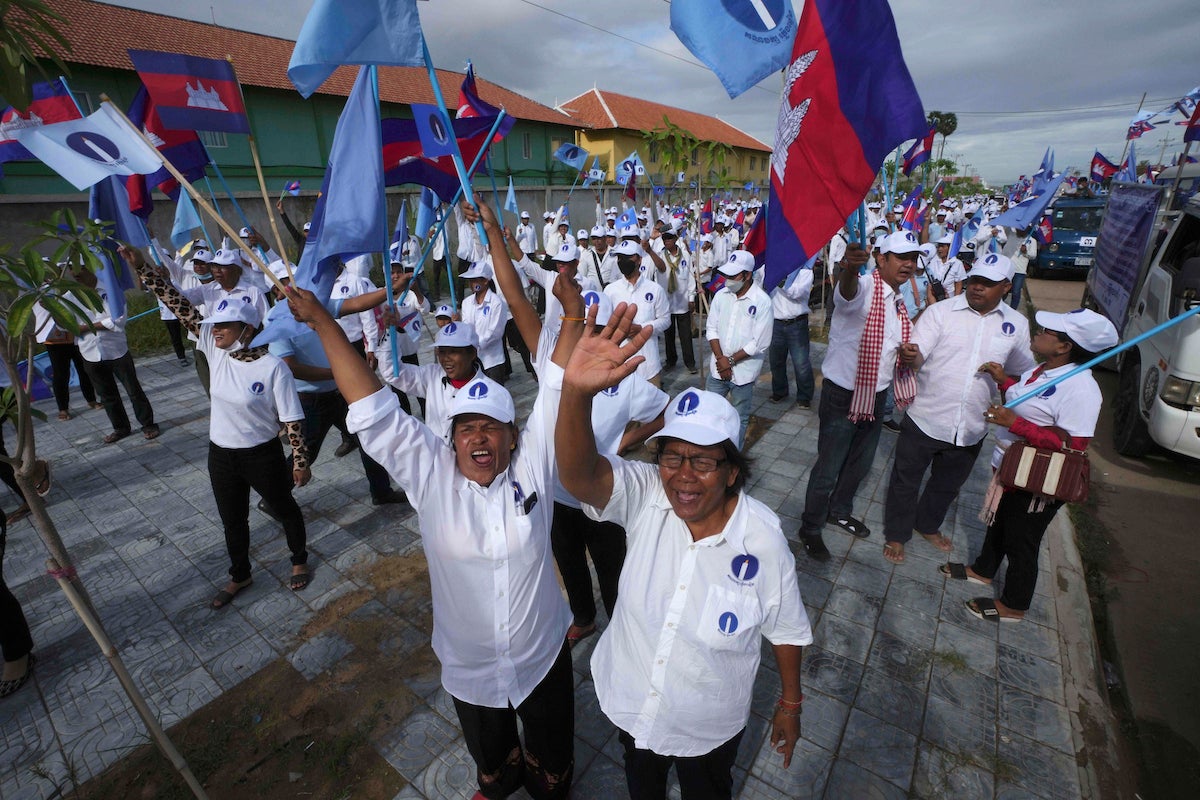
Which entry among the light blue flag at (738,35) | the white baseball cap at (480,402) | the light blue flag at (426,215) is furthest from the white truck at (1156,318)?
the light blue flag at (426,215)

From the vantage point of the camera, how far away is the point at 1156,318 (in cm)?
605

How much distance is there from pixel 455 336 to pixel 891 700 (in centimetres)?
336

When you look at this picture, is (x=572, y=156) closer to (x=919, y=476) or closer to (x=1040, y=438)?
(x=919, y=476)

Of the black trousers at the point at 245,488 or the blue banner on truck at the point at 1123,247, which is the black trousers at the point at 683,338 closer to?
the blue banner on truck at the point at 1123,247

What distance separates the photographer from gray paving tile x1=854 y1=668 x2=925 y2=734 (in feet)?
10.2

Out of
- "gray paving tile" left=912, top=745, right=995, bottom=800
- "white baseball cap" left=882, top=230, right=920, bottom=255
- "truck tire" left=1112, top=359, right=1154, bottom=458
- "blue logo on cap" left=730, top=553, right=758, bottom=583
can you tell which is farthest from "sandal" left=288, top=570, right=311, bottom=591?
"truck tire" left=1112, top=359, right=1154, bottom=458

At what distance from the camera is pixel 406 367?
4.19m

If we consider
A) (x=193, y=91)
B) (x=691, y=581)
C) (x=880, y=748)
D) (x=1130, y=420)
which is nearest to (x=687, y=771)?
(x=691, y=581)

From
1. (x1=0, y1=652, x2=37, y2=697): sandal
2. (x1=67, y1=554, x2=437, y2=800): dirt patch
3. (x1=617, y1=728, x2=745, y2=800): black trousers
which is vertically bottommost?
(x1=0, y1=652, x2=37, y2=697): sandal

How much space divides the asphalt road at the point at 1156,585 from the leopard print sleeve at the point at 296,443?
213 inches

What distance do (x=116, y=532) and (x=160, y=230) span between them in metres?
12.4

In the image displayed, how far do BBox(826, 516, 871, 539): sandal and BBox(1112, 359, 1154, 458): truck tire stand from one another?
3.70 m

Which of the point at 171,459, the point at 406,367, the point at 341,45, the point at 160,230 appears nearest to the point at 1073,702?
the point at 406,367

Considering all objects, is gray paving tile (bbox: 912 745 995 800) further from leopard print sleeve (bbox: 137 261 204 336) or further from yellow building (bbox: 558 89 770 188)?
yellow building (bbox: 558 89 770 188)
